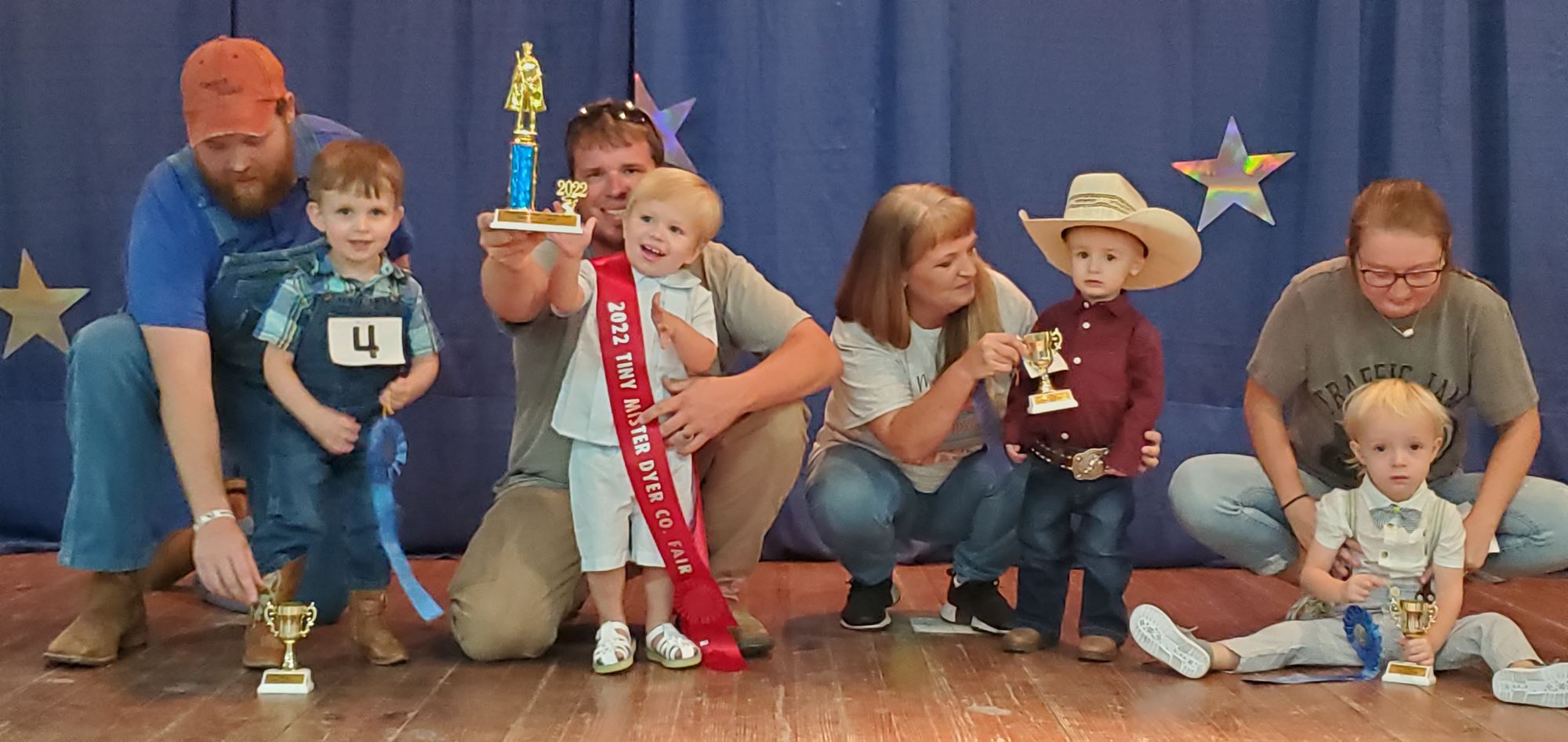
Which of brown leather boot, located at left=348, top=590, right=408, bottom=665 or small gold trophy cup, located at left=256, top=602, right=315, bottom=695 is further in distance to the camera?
brown leather boot, located at left=348, top=590, right=408, bottom=665

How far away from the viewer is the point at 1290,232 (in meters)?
3.31

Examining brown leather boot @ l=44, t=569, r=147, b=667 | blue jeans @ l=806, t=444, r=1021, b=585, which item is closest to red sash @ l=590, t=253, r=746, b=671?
blue jeans @ l=806, t=444, r=1021, b=585

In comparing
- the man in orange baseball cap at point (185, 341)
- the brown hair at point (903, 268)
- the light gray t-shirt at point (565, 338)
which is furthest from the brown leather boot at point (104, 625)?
the brown hair at point (903, 268)

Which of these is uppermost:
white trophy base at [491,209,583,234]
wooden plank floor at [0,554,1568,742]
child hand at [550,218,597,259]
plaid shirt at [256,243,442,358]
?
white trophy base at [491,209,583,234]

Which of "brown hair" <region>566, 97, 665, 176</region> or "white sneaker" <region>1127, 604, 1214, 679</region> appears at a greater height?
"brown hair" <region>566, 97, 665, 176</region>

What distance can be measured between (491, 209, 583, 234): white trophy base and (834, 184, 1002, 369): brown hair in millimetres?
630

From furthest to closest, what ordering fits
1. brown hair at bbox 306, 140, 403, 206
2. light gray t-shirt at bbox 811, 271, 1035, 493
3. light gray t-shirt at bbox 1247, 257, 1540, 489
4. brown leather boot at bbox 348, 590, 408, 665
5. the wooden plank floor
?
light gray t-shirt at bbox 811, 271, 1035, 493 < light gray t-shirt at bbox 1247, 257, 1540, 489 < brown leather boot at bbox 348, 590, 408, 665 < brown hair at bbox 306, 140, 403, 206 < the wooden plank floor

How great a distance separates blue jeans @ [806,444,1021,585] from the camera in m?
2.54

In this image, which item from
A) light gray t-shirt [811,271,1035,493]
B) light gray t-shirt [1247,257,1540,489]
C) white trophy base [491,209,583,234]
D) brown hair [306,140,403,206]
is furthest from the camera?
light gray t-shirt [811,271,1035,493]

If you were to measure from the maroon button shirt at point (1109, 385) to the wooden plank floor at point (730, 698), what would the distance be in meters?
0.36

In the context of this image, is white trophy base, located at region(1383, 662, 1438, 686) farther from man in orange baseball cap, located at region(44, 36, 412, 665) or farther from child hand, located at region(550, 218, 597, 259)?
man in orange baseball cap, located at region(44, 36, 412, 665)

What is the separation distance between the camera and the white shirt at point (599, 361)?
2301mm

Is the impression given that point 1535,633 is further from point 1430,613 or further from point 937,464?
point 937,464

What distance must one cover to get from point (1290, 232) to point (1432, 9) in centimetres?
57
